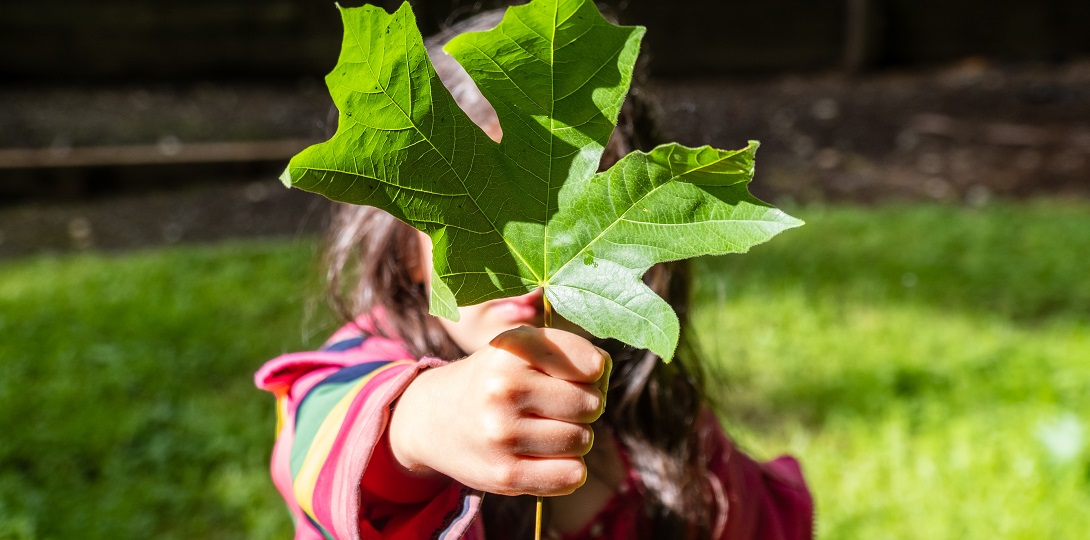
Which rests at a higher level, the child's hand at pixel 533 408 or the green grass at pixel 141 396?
the child's hand at pixel 533 408

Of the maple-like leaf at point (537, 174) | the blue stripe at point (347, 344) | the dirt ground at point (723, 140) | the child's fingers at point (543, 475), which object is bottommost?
the dirt ground at point (723, 140)

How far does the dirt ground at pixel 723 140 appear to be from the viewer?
4.20 m

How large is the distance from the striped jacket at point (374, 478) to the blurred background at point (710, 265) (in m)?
0.45

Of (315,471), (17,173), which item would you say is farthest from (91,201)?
(315,471)

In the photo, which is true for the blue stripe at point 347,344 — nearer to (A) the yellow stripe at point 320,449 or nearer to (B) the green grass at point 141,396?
(A) the yellow stripe at point 320,449

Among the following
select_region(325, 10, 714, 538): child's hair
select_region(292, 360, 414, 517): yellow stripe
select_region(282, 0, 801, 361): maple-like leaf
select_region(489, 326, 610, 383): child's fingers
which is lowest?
select_region(325, 10, 714, 538): child's hair

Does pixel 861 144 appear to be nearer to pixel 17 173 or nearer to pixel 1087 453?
pixel 1087 453

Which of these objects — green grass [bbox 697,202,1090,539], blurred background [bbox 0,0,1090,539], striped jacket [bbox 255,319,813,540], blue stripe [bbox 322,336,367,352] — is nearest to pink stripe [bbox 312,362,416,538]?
striped jacket [bbox 255,319,813,540]

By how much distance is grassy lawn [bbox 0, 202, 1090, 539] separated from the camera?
194 cm

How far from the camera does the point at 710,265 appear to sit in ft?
10.4

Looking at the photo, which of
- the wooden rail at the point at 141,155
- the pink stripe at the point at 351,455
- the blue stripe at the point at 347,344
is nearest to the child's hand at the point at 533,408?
the pink stripe at the point at 351,455

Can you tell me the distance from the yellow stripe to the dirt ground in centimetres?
250

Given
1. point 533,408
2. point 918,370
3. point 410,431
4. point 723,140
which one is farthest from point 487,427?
point 723,140

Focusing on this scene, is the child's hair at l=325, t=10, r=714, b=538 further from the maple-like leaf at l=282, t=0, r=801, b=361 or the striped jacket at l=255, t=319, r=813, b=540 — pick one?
the maple-like leaf at l=282, t=0, r=801, b=361
